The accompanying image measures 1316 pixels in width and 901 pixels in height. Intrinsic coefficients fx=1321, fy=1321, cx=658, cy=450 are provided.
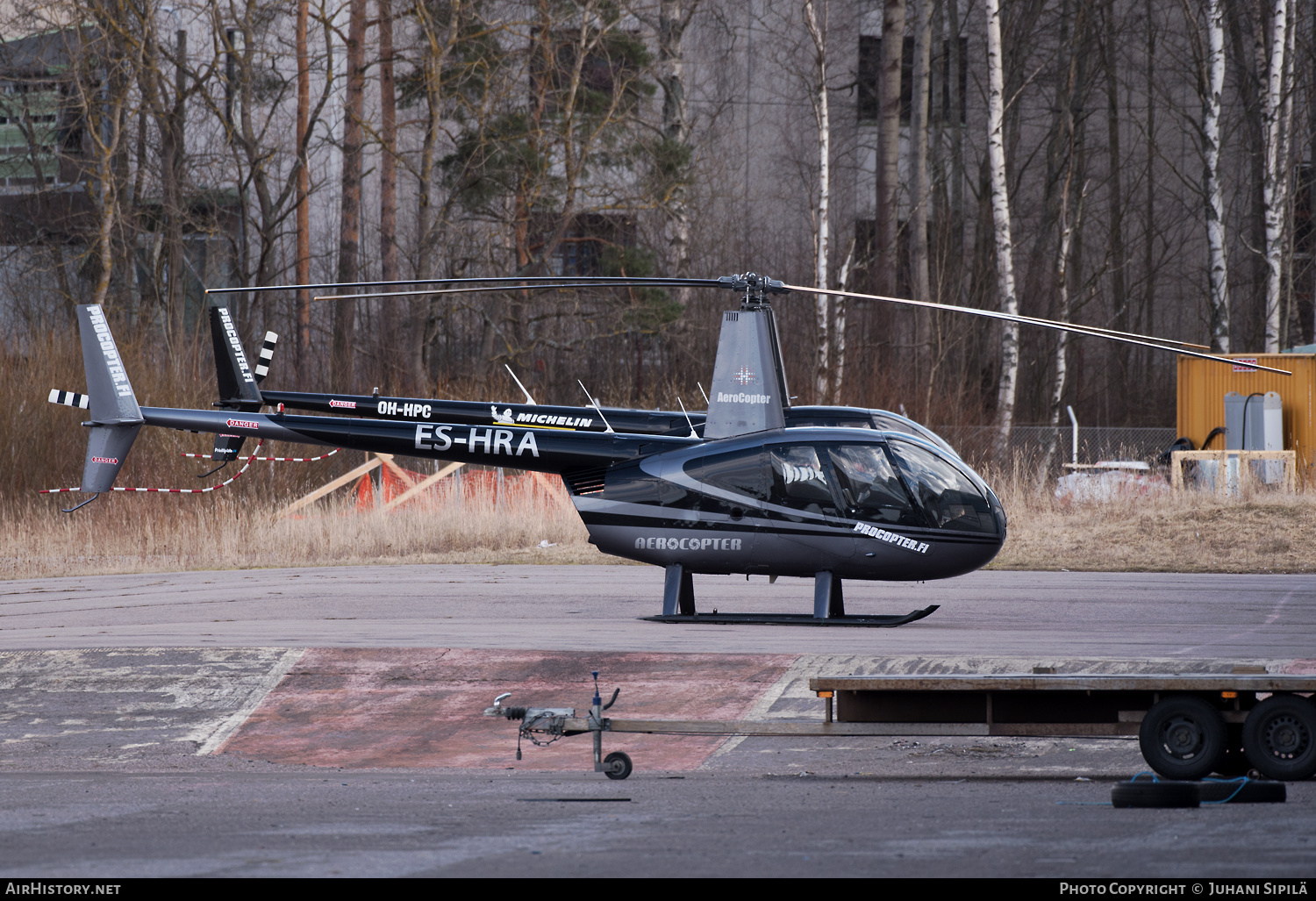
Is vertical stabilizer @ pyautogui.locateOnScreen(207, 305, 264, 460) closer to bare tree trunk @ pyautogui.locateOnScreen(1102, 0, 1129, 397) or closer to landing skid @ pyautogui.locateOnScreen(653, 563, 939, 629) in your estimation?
landing skid @ pyautogui.locateOnScreen(653, 563, 939, 629)

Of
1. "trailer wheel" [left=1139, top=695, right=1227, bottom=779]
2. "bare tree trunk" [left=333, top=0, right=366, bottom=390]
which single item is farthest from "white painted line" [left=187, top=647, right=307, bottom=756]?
"bare tree trunk" [left=333, top=0, right=366, bottom=390]

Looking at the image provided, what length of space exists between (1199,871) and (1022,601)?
1011 cm

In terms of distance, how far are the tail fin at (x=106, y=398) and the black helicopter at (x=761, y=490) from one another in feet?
11.8

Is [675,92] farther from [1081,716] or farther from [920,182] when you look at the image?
[1081,716]

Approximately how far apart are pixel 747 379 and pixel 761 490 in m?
1.07

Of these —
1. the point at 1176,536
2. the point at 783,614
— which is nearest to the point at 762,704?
the point at 783,614

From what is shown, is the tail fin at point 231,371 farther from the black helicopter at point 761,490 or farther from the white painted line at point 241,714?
the black helicopter at point 761,490

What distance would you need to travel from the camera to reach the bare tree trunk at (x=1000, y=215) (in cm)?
2698

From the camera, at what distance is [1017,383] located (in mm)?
39281

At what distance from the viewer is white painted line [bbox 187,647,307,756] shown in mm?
11383

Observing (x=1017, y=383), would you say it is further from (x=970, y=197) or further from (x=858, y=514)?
(x=858, y=514)

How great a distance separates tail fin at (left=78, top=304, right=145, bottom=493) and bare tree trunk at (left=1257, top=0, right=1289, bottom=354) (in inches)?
883

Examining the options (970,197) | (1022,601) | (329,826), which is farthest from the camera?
(970,197)

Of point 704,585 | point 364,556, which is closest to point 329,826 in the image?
point 704,585
